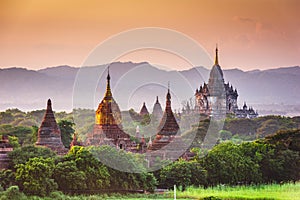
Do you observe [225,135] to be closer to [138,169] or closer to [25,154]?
[138,169]

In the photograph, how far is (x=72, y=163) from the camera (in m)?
10.8

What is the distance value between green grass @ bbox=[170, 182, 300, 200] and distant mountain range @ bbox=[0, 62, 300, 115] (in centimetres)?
557

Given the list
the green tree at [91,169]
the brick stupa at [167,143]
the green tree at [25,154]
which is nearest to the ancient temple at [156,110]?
the brick stupa at [167,143]

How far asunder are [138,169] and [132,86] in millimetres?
7032

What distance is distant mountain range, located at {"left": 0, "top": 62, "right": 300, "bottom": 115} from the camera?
711 inches

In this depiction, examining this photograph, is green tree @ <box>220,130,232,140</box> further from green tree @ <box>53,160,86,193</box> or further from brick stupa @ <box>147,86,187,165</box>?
green tree @ <box>53,160,86,193</box>

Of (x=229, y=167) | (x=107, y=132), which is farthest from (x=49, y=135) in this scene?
(x=229, y=167)

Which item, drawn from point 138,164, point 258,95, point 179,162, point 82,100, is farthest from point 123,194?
point 258,95

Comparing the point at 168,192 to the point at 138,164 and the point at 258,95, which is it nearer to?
the point at 138,164

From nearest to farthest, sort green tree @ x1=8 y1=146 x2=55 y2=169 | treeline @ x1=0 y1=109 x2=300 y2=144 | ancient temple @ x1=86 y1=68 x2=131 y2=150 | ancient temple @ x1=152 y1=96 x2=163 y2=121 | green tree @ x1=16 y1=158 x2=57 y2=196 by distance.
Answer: green tree @ x1=16 y1=158 x2=57 y2=196 → green tree @ x1=8 y1=146 x2=55 y2=169 → ancient temple @ x1=86 y1=68 x2=131 y2=150 → ancient temple @ x1=152 y1=96 x2=163 y2=121 → treeline @ x1=0 y1=109 x2=300 y2=144

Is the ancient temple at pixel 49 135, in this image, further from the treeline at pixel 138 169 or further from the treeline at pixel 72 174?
the treeline at pixel 72 174

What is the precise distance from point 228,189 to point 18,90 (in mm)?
13459

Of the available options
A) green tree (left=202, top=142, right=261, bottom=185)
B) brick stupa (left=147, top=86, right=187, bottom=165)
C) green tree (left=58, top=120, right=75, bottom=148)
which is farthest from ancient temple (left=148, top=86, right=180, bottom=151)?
green tree (left=58, top=120, right=75, bottom=148)

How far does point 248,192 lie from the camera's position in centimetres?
1141
